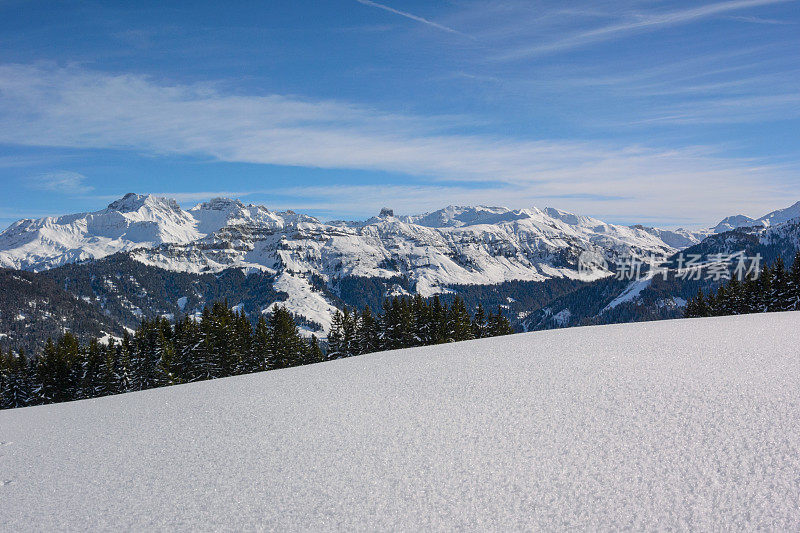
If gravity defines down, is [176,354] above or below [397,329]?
below

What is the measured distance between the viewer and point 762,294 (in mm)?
60656

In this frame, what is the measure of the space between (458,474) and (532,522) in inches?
98.0

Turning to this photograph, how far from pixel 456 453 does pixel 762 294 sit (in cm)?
6973

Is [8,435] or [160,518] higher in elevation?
[160,518]

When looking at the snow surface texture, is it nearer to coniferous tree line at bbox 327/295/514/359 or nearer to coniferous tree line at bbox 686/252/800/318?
coniferous tree line at bbox 327/295/514/359

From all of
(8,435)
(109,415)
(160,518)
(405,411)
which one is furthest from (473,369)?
(8,435)

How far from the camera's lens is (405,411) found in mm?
16312

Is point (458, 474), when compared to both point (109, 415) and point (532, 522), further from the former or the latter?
point (109, 415)

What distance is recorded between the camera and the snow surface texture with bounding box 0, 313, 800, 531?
9250 millimetres

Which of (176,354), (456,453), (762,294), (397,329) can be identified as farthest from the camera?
(762,294)

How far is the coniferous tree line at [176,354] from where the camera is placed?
49.0 m

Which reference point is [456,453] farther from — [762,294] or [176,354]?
[762,294]

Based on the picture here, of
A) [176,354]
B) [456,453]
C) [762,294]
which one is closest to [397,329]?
[176,354]

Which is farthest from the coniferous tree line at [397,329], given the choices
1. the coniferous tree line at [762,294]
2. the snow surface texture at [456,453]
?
the coniferous tree line at [762,294]
